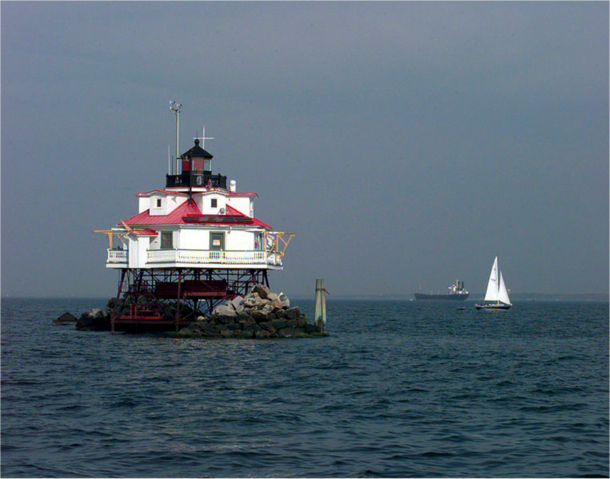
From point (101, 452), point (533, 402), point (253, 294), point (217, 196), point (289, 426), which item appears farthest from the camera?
point (217, 196)

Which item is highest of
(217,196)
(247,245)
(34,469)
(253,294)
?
(217,196)

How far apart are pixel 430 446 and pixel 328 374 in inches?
603

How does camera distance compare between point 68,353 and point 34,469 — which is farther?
point 68,353

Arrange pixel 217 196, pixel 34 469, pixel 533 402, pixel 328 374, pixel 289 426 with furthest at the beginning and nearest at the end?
pixel 217 196
pixel 328 374
pixel 533 402
pixel 289 426
pixel 34 469

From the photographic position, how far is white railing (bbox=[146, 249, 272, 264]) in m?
56.3

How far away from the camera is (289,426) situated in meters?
25.3

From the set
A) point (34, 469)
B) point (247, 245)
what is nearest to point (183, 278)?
point (247, 245)

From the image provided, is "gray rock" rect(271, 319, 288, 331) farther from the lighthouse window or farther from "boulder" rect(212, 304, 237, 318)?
the lighthouse window

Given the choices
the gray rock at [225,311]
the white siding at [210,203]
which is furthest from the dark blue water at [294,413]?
the white siding at [210,203]

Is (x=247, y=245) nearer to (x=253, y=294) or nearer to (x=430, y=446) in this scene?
(x=253, y=294)

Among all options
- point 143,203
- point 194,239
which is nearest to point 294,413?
point 194,239

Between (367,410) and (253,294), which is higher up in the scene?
(253,294)

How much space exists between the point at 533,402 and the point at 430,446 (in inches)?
384

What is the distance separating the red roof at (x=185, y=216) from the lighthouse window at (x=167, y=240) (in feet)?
2.73
